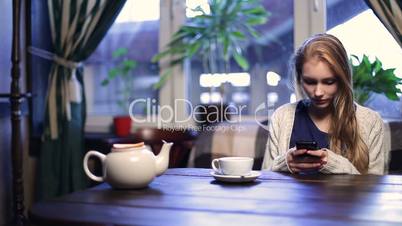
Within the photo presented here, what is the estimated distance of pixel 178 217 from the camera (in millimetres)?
901

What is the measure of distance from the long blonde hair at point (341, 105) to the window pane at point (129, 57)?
1.40 meters

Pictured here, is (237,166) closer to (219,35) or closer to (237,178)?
(237,178)

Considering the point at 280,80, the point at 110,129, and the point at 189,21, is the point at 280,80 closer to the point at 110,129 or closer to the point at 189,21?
the point at 189,21

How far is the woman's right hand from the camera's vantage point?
4.49ft

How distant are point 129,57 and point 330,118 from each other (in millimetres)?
1630

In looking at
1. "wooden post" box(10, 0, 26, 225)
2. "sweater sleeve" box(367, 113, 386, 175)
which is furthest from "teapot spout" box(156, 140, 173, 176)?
"wooden post" box(10, 0, 26, 225)

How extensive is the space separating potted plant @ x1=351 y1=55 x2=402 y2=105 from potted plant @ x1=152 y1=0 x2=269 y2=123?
27.8 inches

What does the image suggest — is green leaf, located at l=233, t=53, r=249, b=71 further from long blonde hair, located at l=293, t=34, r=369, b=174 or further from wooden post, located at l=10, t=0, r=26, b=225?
wooden post, located at l=10, t=0, r=26, b=225

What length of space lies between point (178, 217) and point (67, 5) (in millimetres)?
2209

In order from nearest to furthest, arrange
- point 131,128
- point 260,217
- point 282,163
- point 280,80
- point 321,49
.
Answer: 1. point 260,217
2. point 282,163
3. point 321,49
4. point 280,80
5. point 131,128

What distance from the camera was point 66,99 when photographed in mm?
2732

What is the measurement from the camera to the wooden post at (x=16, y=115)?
229 centimetres

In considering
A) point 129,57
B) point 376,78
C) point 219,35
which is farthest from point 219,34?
point 376,78

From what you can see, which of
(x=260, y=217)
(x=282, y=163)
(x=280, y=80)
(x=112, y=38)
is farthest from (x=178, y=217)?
(x=112, y=38)
